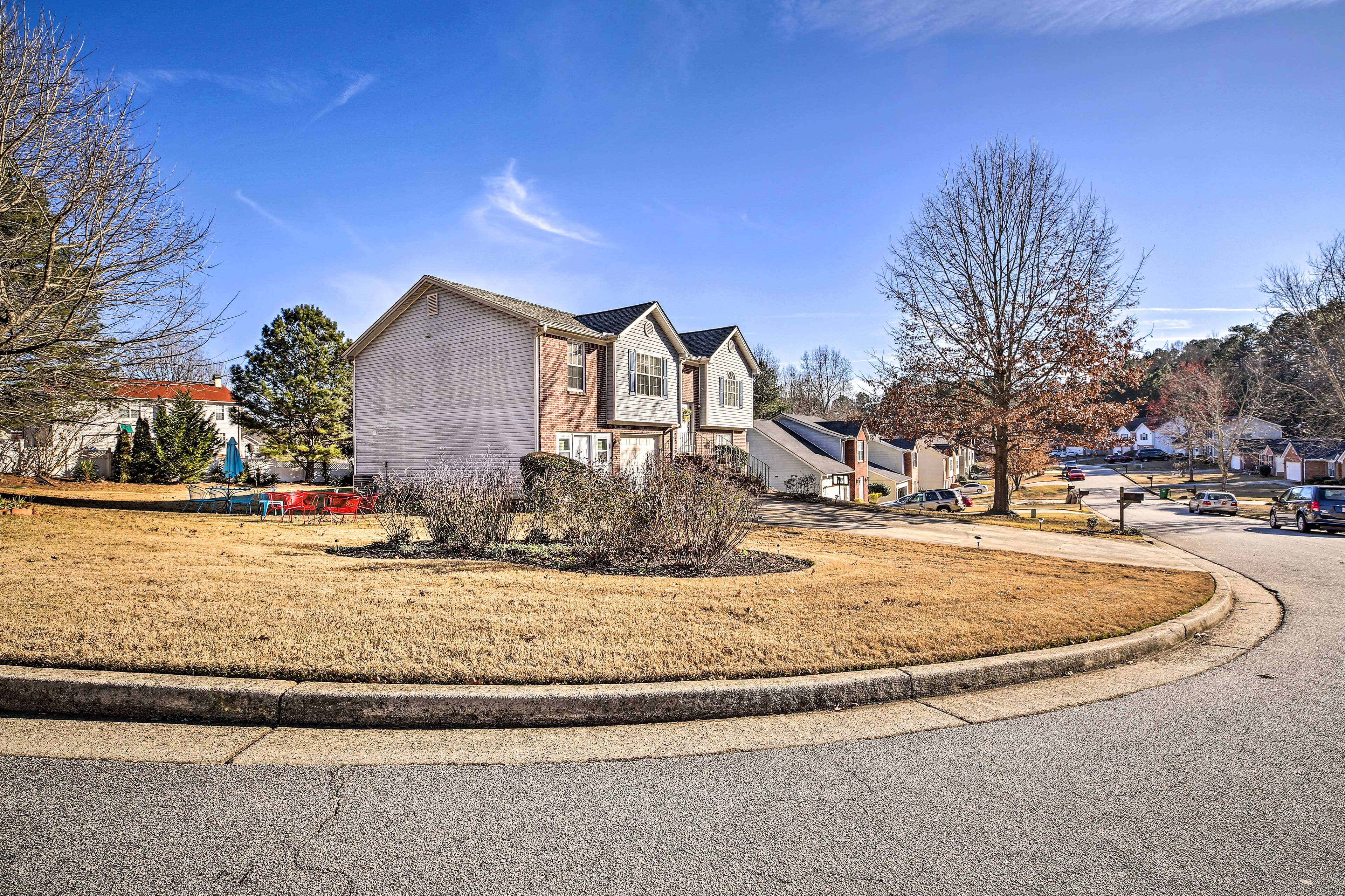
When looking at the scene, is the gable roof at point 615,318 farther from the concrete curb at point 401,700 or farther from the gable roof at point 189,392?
the concrete curb at point 401,700

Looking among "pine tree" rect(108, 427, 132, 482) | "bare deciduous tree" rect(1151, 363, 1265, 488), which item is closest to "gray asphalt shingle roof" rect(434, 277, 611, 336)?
"pine tree" rect(108, 427, 132, 482)

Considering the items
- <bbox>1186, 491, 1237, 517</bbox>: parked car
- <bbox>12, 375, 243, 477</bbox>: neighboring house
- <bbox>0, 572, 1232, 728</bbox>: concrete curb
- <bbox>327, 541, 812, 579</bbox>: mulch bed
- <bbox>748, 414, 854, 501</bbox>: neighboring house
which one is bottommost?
<bbox>1186, 491, 1237, 517</bbox>: parked car

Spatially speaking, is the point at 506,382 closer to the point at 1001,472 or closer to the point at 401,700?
the point at 401,700

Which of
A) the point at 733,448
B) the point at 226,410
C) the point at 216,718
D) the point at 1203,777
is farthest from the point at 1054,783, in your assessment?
the point at 226,410

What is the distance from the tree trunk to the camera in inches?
1062

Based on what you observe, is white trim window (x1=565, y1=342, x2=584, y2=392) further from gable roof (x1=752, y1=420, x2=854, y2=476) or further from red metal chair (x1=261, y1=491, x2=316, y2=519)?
gable roof (x1=752, y1=420, x2=854, y2=476)

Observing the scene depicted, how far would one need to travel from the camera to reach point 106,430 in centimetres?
3603

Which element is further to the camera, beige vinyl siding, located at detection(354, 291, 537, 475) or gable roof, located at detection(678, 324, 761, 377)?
gable roof, located at detection(678, 324, 761, 377)

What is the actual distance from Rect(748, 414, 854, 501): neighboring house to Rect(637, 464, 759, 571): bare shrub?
29.7 metres

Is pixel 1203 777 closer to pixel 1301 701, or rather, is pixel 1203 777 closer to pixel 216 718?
pixel 1301 701

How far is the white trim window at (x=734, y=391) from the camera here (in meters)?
33.5

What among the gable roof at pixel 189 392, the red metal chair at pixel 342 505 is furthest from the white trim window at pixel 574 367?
the gable roof at pixel 189 392

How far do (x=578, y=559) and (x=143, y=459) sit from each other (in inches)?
1237

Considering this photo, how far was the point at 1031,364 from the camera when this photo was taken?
25797mm
